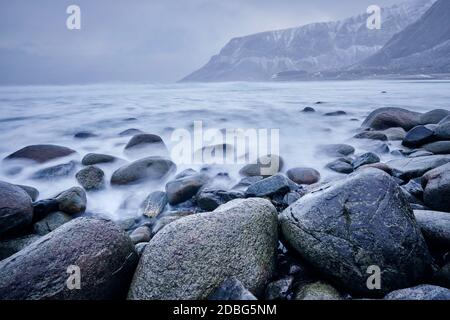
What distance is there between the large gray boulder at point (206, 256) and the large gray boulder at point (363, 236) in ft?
1.32

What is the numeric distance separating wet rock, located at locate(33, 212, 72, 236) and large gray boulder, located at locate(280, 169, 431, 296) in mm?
3736

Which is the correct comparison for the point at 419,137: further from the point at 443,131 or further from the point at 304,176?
the point at 304,176

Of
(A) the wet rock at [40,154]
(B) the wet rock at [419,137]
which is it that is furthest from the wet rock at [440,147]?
(A) the wet rock at [40,154]

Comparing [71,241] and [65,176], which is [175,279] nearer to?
[71,241]

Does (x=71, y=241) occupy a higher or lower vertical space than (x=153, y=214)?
higher

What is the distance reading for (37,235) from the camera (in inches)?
172

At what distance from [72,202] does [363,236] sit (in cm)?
465

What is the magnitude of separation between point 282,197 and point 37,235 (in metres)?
3.77

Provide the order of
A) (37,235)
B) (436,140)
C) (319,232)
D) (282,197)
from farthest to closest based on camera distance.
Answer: (436,140)
(282,197)
(37,235)
(319,232)

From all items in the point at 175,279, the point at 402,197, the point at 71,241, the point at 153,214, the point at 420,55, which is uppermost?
the point at 420,55

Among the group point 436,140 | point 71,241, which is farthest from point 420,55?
point 71,241

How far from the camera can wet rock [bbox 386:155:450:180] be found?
5168mm

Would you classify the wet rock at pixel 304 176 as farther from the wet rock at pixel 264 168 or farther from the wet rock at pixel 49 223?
the wet rock at pixel 49 223
